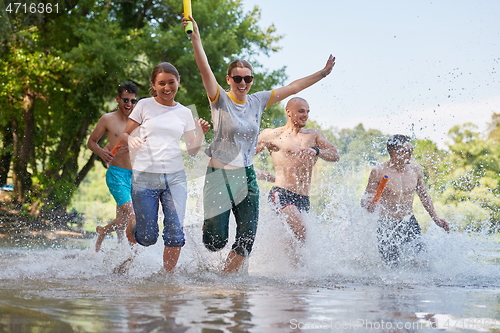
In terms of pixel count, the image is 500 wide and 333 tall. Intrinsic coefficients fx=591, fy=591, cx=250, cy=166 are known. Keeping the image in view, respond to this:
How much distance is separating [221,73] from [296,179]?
34.9 feet

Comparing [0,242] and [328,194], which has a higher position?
[328,194]

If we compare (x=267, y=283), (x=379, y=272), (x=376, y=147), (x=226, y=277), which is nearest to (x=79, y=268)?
(x=226, y=277)

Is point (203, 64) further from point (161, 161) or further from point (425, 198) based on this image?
point (425, 198)


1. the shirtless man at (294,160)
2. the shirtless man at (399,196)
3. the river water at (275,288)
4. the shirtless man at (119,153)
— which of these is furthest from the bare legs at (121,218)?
the shirtless man at (399,196)

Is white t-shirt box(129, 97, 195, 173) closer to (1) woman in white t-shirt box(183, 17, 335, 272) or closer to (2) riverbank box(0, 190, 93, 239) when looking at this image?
(1) woman in white t-shirt box(183, 17, 335, 272)

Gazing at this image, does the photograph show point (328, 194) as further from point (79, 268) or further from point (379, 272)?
point (79, 268)

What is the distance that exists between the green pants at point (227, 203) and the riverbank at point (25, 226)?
7.02 m

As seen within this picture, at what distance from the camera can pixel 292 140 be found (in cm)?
643

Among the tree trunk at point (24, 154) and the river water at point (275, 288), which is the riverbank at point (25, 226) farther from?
the river water at point (275, 288)

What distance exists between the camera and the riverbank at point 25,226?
1192cm

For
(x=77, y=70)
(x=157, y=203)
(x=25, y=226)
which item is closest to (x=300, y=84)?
(x=157, y=203)

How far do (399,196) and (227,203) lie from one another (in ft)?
9.54

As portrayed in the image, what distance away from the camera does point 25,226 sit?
1364 centimetres

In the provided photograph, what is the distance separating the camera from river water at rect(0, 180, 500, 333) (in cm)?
311
